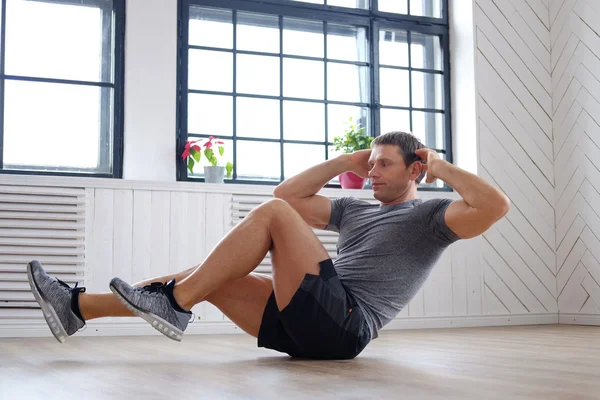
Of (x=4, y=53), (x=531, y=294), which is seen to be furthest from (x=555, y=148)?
(x=4, y=53)

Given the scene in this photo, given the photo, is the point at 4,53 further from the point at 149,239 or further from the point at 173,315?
the point at 173,315

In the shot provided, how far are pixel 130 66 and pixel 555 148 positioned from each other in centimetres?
297

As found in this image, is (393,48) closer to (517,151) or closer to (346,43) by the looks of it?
(346,43)

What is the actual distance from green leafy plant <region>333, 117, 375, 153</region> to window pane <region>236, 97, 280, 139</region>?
0.41 meters

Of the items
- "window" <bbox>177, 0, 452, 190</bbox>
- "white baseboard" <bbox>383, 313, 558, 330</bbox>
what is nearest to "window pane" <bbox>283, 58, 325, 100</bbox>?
"window" <bbox>177, 0, 452, 190</bbox>

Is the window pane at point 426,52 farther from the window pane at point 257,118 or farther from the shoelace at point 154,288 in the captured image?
the shoelace at point 154,288

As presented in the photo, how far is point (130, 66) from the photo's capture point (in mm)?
4410

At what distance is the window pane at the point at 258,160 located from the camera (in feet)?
15.6

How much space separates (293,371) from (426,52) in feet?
12.3

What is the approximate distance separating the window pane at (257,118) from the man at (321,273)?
7.39ft

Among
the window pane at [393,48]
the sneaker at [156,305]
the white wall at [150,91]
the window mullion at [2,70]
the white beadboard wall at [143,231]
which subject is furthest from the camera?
the window pane at [393,48]

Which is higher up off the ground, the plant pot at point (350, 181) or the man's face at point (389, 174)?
the plant pot at point (350, 181)

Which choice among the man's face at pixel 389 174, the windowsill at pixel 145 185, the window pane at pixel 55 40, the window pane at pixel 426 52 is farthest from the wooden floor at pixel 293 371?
the window pane at pixel 426 52

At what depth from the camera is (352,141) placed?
4859 mm
